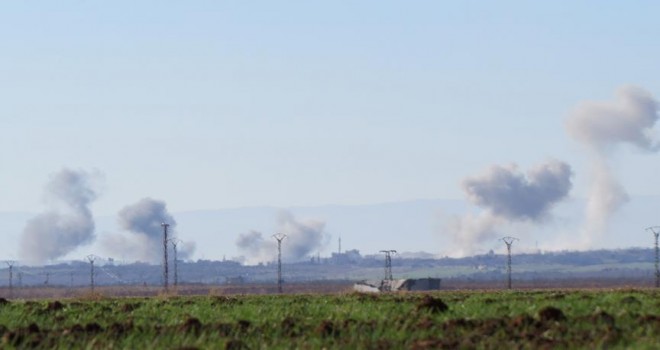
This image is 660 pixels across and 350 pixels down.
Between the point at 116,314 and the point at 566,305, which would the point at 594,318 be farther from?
the point at 116,314

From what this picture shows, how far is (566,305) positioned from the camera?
3462 cm

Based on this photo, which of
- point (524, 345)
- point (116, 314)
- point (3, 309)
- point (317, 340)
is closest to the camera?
point (524, 345)

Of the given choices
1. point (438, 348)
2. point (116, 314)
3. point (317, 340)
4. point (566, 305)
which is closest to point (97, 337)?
point (317, 340)

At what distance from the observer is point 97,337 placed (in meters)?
27.5

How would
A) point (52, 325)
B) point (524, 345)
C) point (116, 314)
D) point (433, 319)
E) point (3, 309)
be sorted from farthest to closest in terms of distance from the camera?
point (3, 309) < point (116, 314) < point (52, 325) < point (433, 319) < point (524, 345)

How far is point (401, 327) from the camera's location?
Answer: 28.4 meters

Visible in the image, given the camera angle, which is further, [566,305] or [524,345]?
[566,305]

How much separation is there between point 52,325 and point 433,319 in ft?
28.5

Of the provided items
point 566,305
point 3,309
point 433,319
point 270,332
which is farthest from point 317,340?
point 3,309

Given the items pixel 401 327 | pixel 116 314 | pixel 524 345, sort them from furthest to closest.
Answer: pixel 116 314 → pixel 401 327 → pixel 524 345

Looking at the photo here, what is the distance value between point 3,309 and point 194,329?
12.7m

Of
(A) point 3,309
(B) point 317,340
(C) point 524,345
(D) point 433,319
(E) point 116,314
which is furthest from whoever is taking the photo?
(A) point 3,309

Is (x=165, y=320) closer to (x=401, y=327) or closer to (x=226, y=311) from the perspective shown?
(x=226, y=311)

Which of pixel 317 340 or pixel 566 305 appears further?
pixel 566 305
